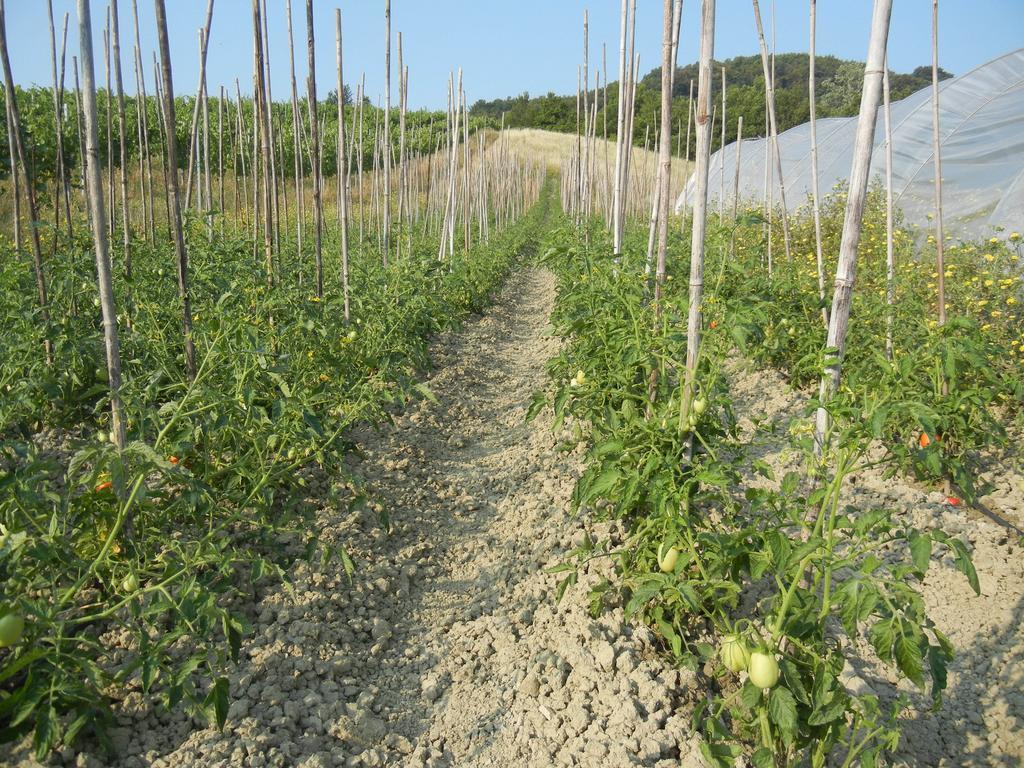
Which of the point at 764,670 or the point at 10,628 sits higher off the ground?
the point at 10,628

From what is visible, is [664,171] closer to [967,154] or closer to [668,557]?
[668,557]

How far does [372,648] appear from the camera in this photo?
2.39m

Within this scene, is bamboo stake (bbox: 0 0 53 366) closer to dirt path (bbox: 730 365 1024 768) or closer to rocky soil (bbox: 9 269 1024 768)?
rocky soil (bbox: 9 269 1024 768)

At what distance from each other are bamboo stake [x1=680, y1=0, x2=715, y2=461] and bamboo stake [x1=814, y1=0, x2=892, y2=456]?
47 cm

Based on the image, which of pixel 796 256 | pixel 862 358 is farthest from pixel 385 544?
pixel 796 256

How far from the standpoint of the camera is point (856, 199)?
1.86 m

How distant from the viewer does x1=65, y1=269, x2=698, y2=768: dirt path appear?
6.29 ft

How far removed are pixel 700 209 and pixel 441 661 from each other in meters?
1.79

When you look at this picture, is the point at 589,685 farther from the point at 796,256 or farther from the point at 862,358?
the point at 796,256

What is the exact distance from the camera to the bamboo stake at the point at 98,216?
73.3 inches

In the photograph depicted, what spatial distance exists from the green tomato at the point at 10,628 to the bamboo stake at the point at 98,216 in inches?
Answer: 21.0

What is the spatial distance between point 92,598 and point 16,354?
1422 millimetres

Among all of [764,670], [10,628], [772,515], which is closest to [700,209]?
[772,515]

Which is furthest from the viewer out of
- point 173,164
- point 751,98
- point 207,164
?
point 751,98
